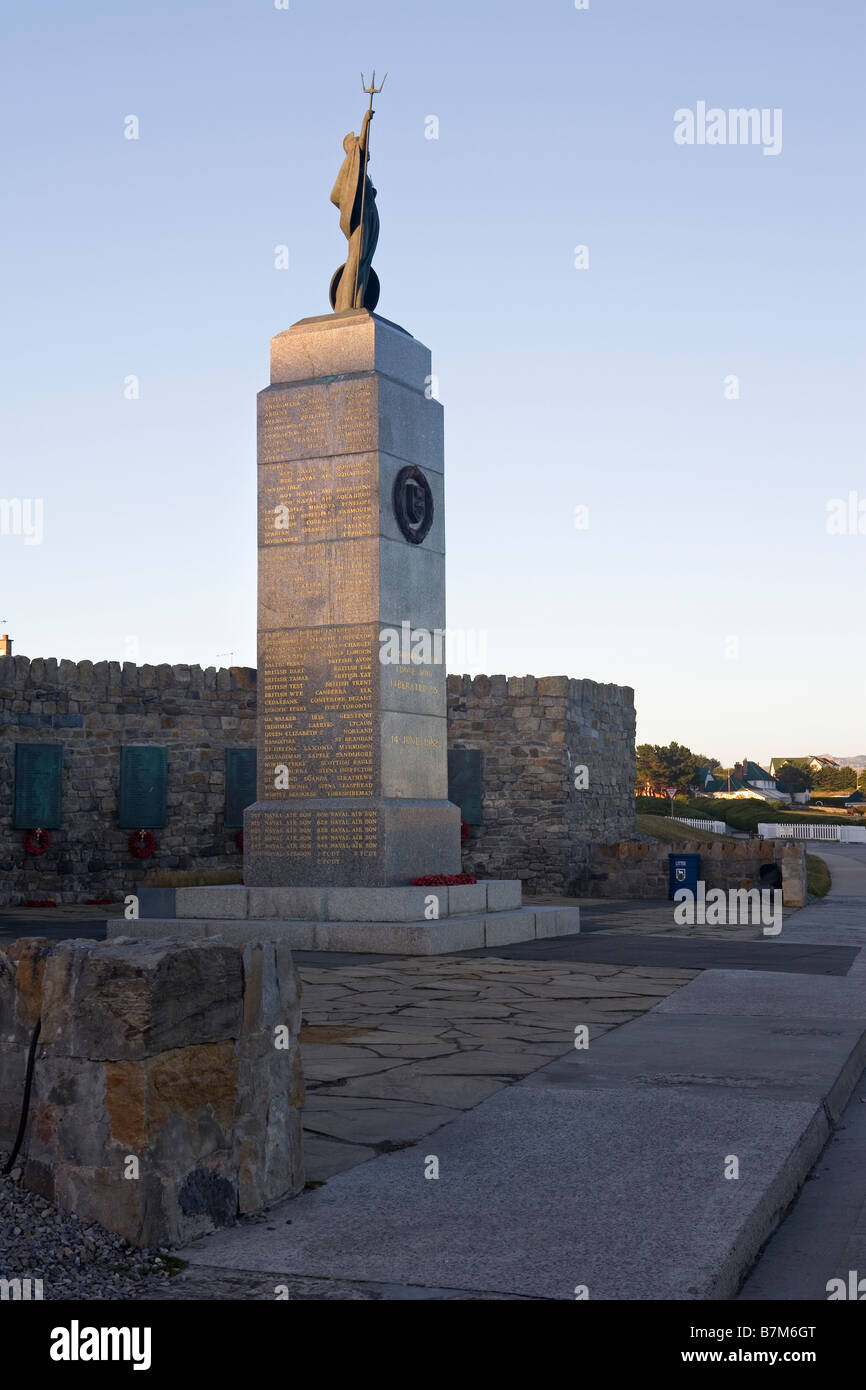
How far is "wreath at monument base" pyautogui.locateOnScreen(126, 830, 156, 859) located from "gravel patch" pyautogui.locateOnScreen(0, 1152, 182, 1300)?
15970mm

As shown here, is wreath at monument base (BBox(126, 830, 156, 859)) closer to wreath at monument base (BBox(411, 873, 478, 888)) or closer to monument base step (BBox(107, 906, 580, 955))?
monument base step (BBox(107, 906, 580, 955))

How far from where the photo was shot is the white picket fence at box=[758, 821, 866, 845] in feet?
179

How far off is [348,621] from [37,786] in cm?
809

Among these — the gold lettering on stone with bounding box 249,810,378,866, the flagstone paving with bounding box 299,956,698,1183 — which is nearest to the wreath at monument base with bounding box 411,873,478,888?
the gold lettering on stone with bounding box 249,810,378,866

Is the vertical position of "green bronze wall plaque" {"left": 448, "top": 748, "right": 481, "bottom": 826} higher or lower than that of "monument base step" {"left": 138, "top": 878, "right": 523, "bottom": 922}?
higher

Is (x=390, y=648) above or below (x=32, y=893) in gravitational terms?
above

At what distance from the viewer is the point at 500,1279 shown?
3.31m

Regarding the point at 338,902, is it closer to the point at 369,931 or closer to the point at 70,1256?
the point at 369,931

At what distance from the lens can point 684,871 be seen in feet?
63.1

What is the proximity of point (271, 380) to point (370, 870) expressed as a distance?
→ 4836 mm

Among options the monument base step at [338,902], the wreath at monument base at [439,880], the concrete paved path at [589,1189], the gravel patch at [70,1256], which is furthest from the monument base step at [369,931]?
the gravel patch at [70,1256]

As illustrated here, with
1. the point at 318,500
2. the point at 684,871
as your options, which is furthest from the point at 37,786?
the point at 684,871
